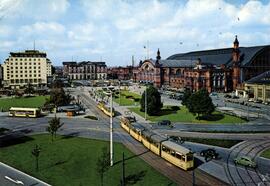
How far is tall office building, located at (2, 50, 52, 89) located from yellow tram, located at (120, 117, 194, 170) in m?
151

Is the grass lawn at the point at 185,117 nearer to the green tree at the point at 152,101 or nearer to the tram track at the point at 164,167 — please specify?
the green tree at the point at 152,101

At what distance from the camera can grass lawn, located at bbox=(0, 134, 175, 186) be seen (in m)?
35.6

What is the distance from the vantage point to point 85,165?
40.4m

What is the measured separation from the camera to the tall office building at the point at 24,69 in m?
187

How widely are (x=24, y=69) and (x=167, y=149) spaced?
539ft

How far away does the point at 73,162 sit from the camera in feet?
137

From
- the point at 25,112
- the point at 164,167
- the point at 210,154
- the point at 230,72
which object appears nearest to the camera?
the point at 164,167

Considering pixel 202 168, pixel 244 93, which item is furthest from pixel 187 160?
pixel 244 93

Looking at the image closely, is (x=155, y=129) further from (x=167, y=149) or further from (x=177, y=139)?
(x=167, y=149)

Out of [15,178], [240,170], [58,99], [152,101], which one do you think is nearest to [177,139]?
[240,170]

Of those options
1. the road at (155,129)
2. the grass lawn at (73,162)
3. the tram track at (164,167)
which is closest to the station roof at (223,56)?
the road at (155,129)

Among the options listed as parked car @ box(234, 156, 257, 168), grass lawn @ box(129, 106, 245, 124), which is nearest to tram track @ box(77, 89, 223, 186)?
parked car @ box(234, 156, 257, 168)

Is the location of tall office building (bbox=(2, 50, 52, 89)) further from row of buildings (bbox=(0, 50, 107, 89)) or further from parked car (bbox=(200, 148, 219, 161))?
parked car (bbox=(200, 148, 219, 161))

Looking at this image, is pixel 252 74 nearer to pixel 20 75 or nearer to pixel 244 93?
pixel 244 93
